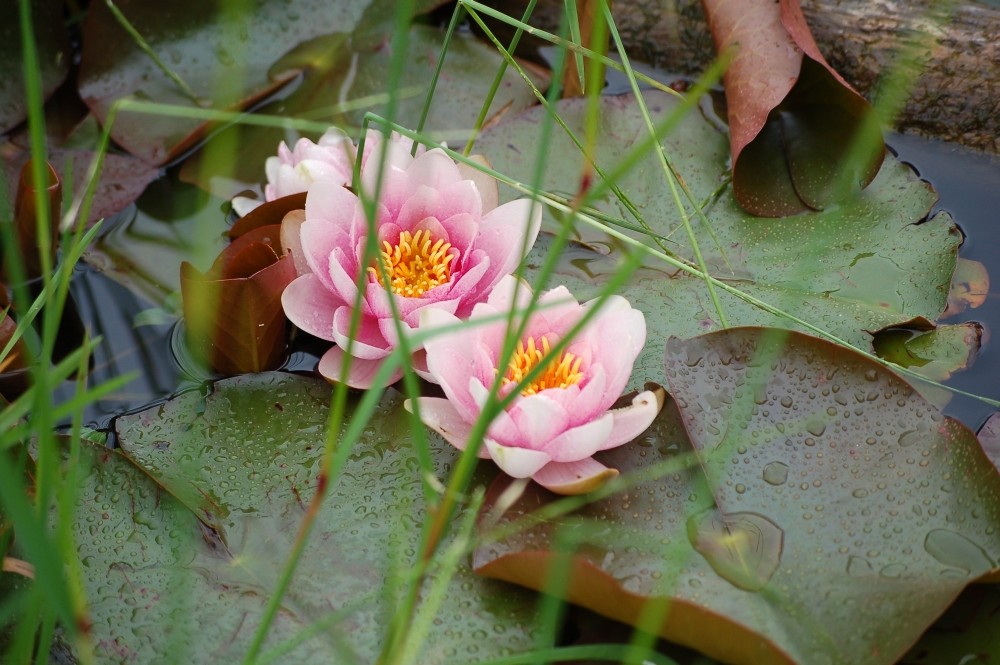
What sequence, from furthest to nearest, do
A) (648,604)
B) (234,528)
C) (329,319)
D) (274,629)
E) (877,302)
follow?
(877,302)
(329,319)
(234,528)
(274,629)
(648,604)

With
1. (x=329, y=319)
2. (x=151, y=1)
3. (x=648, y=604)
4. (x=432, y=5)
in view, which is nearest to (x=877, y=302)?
(x=648, y=604)

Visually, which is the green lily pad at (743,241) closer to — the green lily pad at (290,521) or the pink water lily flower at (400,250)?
the pink water lily flower at (400,250)

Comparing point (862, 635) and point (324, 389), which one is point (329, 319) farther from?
point (862, 635)

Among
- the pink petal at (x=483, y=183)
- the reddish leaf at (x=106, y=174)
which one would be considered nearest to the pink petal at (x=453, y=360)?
the pink petal at (x=483, y=183)

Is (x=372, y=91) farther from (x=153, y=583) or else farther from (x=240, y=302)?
(x=153, y=583)

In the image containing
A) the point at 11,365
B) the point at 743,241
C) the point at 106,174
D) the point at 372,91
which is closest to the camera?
the point at 11,365

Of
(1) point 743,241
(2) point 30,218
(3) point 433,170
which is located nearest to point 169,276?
(2) point 30,218

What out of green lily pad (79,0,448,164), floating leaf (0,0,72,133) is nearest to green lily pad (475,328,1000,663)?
green lily pad (79,0,448,164)
